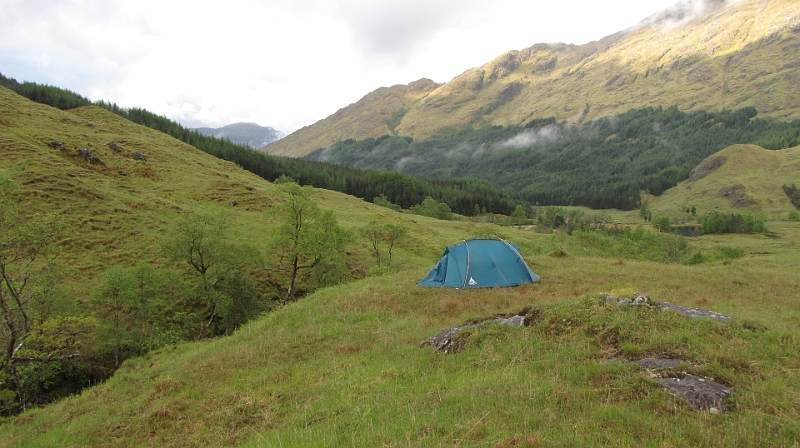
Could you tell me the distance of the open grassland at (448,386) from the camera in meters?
6.24

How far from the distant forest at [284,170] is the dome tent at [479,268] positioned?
112669 millimetres

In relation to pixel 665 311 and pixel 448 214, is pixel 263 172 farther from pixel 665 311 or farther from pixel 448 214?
pixel 665 311

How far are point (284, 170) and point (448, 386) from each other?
13301 centimetres

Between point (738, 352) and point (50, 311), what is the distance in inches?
1451

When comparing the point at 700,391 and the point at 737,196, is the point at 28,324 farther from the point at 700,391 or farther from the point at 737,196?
the point at 737,196

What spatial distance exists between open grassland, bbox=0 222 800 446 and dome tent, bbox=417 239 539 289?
3.21 m

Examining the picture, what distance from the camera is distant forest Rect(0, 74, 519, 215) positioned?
400ft

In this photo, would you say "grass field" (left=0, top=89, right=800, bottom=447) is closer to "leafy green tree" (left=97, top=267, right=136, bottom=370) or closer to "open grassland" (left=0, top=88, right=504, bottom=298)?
"leafy green tree" (left=97, top=267, right=136, bottom=370)

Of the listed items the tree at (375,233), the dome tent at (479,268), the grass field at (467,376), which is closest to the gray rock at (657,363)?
the grass field at (467,376)

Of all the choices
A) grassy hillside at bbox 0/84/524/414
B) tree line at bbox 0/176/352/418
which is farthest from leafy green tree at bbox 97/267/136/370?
grassy hillside at bbox 0/84/524/414

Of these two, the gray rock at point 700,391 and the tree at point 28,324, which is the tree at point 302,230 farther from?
the gray rock at point 700,391

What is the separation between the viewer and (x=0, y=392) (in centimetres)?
1964

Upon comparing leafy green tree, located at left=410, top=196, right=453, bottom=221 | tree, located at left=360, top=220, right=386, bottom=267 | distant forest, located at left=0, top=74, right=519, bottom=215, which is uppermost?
distant forest, located at left=0, top=74, right=519, bottom=215

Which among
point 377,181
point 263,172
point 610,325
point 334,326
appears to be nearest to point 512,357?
point 610,325
